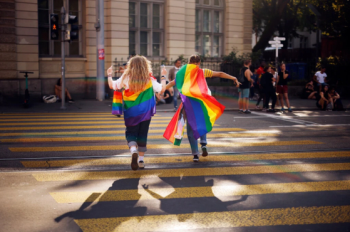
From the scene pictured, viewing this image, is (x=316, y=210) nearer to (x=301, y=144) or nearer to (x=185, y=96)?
(x=185, y=96)

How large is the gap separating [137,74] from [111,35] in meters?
14.6

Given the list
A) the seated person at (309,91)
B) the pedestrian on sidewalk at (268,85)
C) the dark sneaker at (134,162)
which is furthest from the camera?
the seated person at (309,91)

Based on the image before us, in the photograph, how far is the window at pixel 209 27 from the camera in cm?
2484

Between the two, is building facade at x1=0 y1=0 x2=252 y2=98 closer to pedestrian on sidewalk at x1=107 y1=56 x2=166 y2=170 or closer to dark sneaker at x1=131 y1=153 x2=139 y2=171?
pedestrian on sidewalk at x1=107 y1=56 x2=166 y2=170

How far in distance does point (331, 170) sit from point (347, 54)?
20.9 m

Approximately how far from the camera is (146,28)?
22672 mm

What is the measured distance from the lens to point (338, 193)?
5.70 metres

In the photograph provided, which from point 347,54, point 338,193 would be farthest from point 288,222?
point 347,54

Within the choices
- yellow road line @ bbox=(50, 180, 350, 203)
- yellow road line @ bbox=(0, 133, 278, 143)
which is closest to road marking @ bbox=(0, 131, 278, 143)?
yellow road line @ bbox=(0, 133, 278, 143)

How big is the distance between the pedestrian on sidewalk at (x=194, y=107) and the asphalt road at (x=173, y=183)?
0.50 m

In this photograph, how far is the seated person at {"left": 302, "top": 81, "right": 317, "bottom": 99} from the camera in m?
21.9

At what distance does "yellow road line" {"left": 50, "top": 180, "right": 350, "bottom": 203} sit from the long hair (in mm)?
1722

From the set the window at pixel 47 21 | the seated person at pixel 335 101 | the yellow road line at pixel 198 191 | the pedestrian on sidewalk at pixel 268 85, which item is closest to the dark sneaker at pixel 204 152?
the yellow road line at pixel 198 191

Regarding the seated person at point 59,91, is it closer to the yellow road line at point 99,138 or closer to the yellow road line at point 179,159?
the yellow road line at point 99,138
